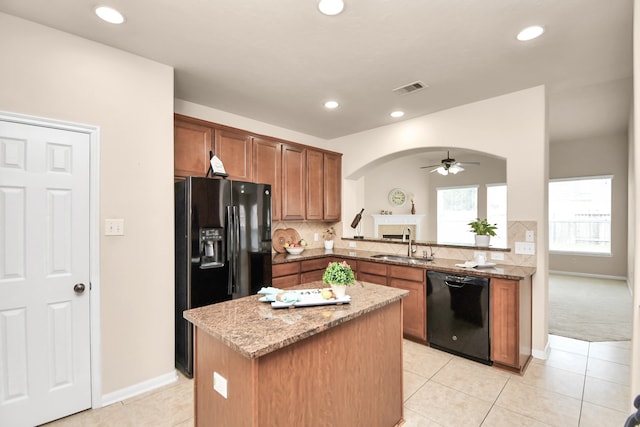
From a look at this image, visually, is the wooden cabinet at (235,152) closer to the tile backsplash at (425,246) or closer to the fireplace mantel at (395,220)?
the tile backsplash at (425,246)

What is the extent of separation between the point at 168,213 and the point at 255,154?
144 cm

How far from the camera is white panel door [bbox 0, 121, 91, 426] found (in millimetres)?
2008

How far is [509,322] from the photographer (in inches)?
107

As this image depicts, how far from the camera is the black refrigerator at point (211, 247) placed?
268 centimetres

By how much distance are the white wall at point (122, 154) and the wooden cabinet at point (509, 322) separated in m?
2.88

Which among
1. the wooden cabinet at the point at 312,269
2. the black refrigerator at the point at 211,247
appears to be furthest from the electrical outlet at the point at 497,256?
the black refrigerator at the point at 211,247

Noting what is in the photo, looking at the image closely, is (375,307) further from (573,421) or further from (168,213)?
(168,213)

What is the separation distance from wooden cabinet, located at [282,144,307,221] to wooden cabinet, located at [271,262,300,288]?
674mm

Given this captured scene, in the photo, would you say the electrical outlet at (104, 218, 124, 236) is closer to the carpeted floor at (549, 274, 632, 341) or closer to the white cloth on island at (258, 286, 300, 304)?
the white cloth on island at (258, 286, 300, 304)

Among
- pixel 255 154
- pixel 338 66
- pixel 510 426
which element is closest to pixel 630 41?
pixel 338 66

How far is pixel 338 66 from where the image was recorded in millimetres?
2686

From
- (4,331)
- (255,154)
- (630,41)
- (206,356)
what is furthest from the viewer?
(255,154)

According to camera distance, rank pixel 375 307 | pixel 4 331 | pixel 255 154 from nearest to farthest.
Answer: pixel 375 307 → pixel 4 331 → pixel 255 154

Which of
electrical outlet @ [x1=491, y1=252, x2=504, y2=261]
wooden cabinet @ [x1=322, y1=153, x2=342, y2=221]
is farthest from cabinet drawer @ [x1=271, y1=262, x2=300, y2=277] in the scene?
electrical outlet @ [x1=491, y1=252, x2=504, y2=261]
